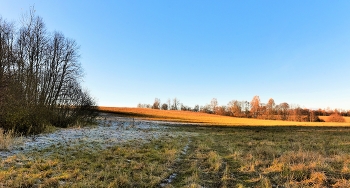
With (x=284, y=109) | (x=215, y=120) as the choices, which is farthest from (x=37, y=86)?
(x=284, y=109)

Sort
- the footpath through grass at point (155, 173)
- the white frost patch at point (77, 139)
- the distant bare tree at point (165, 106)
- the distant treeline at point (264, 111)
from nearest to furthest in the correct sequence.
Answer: the footpath through grass at point (155, 173)
the white frost patch at point (77, 139)
the distant treeline at point (264, 111)
the distant bare tree at point (165, 106)

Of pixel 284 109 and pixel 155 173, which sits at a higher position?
pixel 284 109

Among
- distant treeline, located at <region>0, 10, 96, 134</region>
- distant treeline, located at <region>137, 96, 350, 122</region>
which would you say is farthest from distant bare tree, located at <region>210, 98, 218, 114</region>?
distant treeline, located at <region>0, 10, 96, 134</region>

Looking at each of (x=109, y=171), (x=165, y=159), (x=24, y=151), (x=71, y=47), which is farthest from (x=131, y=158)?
(x=71, y=47)

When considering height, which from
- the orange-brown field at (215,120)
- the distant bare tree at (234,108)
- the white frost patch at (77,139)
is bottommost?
the orange-brown field at (215,120)

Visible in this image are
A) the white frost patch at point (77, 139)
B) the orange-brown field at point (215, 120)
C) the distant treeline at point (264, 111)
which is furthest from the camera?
the distant treeline at point (264, 111)

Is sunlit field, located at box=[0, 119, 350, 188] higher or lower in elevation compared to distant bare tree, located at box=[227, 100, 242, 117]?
lower

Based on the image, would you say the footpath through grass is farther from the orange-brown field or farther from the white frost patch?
the orange-brown field

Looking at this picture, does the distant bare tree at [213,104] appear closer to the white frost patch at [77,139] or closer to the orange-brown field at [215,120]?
the orange-brown field at [215,120]

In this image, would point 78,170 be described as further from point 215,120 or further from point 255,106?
point 255,106

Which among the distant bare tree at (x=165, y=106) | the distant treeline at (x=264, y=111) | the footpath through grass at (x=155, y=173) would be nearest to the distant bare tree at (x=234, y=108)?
the distant treeline at (x=264, y=111)

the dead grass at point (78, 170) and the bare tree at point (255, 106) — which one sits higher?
the bare tree at point (255, 106)

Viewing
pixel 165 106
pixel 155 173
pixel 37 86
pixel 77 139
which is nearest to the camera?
pixel 155 173

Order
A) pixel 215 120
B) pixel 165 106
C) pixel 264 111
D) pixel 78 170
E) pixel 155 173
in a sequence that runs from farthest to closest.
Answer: pixel 165 106 < pixel 264 111 < pixel 215 120 < pixel 155 173 < pixel 78 170
